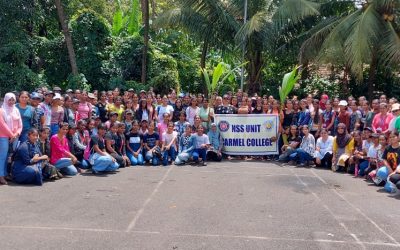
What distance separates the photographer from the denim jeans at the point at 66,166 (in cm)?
1055

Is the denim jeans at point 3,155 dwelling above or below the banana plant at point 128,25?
below

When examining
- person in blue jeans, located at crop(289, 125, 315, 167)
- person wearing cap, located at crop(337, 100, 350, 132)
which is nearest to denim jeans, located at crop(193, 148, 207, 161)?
person in blue jeans, located at crop(289, 125, 315, 167)

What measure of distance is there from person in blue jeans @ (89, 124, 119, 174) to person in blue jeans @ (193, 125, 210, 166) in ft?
7.54

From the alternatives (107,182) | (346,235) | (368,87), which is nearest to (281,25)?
(368,87)

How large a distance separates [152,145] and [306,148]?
409 cm

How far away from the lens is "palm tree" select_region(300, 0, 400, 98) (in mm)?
16203

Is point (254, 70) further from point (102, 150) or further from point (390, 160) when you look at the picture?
point (390, 160)

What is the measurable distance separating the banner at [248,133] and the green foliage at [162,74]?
26.4 feet

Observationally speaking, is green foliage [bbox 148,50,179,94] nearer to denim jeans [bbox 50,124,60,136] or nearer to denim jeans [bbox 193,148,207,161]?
denim jeans [bbox 193,148,207,161]

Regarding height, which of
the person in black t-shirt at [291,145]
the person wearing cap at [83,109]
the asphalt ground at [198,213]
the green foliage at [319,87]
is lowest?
the asphalt ground at [198,213]

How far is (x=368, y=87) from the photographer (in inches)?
747

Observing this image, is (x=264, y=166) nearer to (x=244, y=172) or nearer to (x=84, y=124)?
(x=244, y=172)

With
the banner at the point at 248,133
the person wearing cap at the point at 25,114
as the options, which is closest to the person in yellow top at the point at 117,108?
the banner at the point at 248,133

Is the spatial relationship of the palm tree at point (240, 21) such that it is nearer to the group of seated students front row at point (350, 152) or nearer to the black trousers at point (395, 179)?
the group of seated students front row at point (350, 152)
